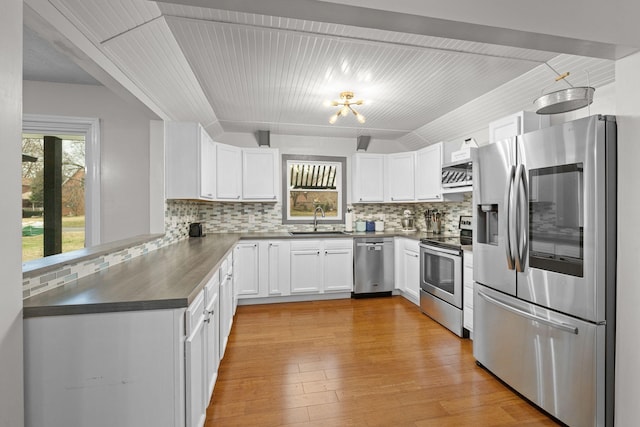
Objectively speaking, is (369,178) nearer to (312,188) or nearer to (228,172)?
(312,188)

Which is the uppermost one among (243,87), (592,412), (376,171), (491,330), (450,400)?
(243,87)

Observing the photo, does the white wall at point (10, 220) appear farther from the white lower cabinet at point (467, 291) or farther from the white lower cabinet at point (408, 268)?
the white lower cabinet at point (408, 268)

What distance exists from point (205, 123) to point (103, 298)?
2941 mm

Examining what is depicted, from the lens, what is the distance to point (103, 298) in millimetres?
1332

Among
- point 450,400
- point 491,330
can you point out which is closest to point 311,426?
point 450,400

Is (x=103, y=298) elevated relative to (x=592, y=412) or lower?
elevated

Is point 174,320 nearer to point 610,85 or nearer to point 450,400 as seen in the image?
point 450,400

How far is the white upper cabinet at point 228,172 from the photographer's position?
399 centimetres

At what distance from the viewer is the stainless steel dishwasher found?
4.27 m

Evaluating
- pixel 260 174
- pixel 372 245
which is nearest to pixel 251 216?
pixel 260 174

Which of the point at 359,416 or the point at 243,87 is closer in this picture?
the point at 359,416

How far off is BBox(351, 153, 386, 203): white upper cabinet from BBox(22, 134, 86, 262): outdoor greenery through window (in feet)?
11.3

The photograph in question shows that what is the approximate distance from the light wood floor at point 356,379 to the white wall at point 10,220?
40.3 inches

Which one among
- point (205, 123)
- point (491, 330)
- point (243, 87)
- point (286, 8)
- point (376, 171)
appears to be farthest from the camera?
point (376, 171)
